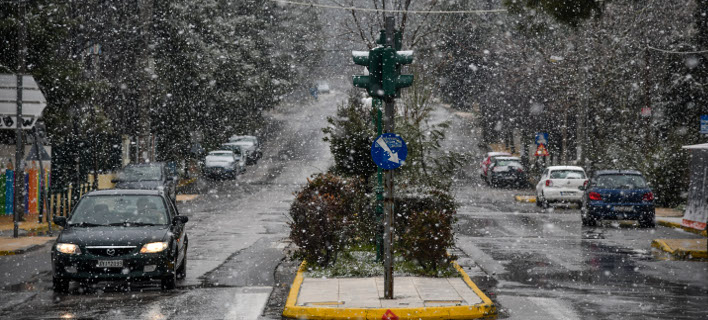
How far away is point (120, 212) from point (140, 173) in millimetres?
17720

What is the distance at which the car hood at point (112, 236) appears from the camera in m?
11.8

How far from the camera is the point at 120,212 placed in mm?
12984

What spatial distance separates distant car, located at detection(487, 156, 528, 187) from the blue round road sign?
111 feet

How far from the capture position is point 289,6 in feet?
228

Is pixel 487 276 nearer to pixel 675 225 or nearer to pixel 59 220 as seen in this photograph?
pixel 59 220

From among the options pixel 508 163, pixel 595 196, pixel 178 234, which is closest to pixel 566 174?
pixel 595 196

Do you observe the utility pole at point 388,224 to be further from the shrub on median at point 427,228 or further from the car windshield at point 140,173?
the car windshield at point 140,173

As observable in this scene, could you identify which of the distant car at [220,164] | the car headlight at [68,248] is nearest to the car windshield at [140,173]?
the distant car at [220,164]

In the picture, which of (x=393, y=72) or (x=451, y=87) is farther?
(x=451, y=87)

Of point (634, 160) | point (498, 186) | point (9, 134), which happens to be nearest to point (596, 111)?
point (498, 186)

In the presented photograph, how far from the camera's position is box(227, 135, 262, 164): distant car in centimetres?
5556

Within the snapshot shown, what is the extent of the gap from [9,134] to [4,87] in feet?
28.3

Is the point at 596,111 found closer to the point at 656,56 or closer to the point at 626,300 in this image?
the point at 656,56

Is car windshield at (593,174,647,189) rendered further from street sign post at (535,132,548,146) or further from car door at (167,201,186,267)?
street sign post at (535,132,548,146)
